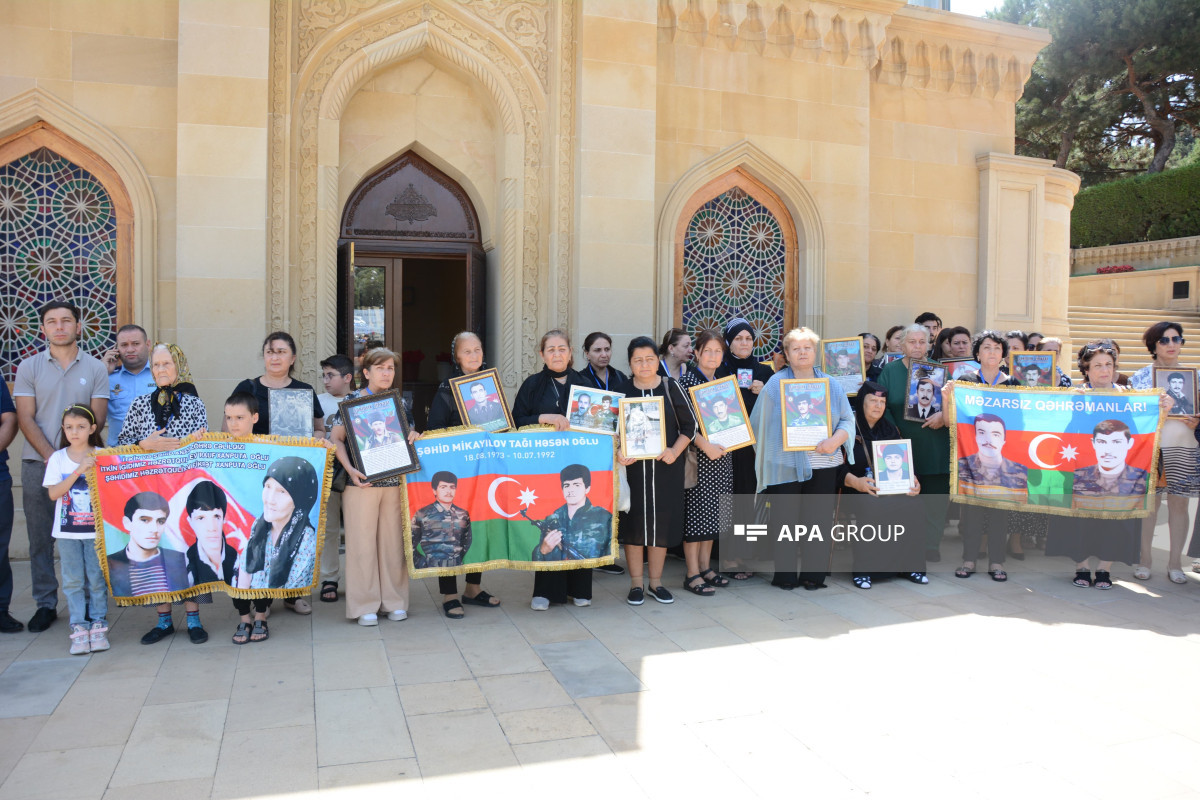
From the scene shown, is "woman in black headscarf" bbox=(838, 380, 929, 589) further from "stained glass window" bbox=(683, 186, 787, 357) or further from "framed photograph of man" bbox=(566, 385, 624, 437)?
"stained glass window" bbox=(683, 186, 787, 357)

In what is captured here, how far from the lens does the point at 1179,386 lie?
6242 millimetres

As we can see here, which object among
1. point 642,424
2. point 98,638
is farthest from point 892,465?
point 98,638

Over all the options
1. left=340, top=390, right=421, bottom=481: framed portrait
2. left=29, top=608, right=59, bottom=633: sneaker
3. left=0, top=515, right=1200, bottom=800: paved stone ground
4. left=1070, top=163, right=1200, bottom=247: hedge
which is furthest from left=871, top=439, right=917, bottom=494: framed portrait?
left=1070, top=163, right=1200, bottom=247: hedge

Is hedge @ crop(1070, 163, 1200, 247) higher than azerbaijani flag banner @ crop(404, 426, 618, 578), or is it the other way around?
hedge @ crop(1070, 163, 1200, 247)

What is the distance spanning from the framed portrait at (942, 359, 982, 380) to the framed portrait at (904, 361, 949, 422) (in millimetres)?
45

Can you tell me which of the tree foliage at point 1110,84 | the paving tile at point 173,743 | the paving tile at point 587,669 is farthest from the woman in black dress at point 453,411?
the tree foliage at point 1110,84

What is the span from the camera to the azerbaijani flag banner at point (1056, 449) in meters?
6.07

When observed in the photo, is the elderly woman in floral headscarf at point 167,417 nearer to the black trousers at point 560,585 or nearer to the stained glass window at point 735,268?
the black trousers at point 560,585

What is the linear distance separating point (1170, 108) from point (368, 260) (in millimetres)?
30790

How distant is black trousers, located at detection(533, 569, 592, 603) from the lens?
5.57 m

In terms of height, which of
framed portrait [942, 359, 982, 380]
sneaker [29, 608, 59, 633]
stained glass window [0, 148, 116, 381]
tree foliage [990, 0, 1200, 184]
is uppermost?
tree foliage [990, 0, 1200, 184]

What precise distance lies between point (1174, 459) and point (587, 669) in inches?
188

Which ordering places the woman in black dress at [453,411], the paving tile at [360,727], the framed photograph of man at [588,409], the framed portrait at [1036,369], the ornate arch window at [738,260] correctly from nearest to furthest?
the paving tile at [360,727] → the woman in black dress at [453,411] → the framed photograph of man at [588,409] → the framed portrait at [1036,369] → the ornate arch window at [738,260]

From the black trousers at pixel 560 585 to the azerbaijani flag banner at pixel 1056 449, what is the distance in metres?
2.86
